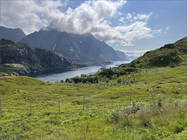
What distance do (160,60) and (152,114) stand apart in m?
197

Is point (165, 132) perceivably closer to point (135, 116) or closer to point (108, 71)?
point (135, 116)

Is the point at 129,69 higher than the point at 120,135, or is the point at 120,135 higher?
the point at 129,69

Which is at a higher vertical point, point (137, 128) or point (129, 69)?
point (129, 69)

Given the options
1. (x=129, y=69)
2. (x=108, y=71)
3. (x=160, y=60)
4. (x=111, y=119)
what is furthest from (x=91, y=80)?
(x=111, y=119)

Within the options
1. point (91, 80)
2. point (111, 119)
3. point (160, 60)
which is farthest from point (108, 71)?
point (111, 119)

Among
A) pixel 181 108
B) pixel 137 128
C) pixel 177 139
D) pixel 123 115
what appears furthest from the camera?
pixel 123 115

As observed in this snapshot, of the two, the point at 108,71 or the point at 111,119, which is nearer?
the point at 111,119

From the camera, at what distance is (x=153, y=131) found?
8.20m

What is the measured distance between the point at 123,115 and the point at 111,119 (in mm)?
1076

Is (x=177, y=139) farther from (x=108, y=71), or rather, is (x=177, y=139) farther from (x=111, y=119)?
(x=108, y=71)

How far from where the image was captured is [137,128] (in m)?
9.24

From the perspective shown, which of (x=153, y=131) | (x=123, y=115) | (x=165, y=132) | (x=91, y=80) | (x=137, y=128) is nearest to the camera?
(x=165, y=132)

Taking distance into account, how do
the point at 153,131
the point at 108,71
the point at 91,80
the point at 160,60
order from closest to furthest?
the point at 153,131 → the point at 91,80 → the point at 108,71 → the point at 160,60

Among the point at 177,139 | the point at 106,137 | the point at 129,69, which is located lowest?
the point at 106,137
